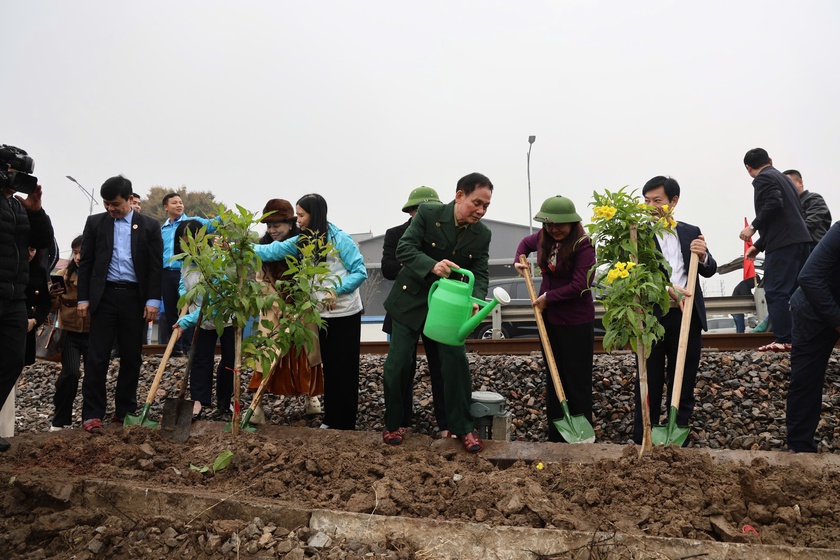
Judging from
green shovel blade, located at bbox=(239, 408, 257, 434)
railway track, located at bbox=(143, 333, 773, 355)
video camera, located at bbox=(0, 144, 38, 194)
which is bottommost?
green shovel blade, located at bbox=(239, 408, 257, 434)

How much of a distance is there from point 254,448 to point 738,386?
159 inches

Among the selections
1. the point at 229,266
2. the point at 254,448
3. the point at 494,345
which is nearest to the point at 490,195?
the point at 229,266

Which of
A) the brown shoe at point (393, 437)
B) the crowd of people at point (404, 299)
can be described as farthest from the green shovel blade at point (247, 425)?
the brown shoe at point (393, 437)

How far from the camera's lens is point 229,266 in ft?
16.0

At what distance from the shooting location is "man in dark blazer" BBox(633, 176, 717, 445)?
5.03m

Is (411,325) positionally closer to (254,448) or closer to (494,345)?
(254,448)

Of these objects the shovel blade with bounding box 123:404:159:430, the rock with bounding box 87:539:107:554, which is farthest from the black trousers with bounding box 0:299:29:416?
the rock with bounding box 87:539:107:554

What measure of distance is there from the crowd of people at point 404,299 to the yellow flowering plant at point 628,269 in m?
0.18

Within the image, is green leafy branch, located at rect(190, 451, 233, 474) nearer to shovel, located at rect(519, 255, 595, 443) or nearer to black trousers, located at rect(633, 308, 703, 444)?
shovel, located at rect(519, 255, 595, 443)

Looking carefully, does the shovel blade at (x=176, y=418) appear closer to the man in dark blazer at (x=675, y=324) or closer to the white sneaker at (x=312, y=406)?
the white sneaker at (x=312, y=406)

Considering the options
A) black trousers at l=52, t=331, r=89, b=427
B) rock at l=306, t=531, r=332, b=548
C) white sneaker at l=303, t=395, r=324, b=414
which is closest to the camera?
rock at l=306, t=531, r=332, b=548

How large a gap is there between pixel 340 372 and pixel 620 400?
2392 mm

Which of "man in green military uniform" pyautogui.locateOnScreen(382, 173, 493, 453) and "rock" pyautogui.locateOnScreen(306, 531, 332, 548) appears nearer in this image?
"rock" pyautogui.locateOnScreen(306, 531, 332, 548)

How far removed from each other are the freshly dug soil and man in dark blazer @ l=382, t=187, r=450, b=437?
107cm
